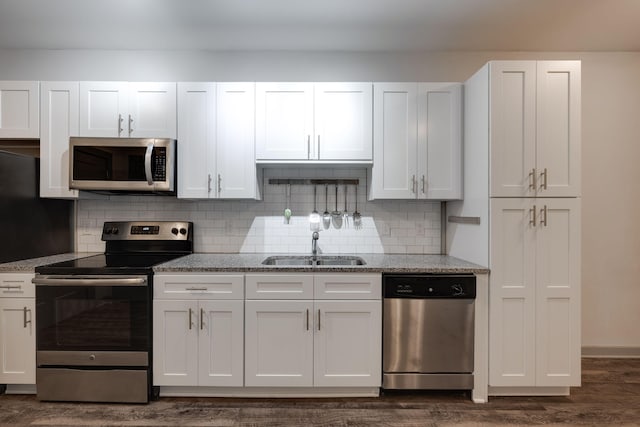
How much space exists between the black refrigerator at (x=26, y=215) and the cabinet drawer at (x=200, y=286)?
112cm


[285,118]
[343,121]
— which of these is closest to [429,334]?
[343,121]

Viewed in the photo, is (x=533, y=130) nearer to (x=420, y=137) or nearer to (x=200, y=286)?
(x=420, y=137)

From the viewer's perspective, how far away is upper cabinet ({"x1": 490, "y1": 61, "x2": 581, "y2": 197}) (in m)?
2.30

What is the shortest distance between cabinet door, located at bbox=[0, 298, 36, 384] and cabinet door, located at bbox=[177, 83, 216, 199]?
1243mm

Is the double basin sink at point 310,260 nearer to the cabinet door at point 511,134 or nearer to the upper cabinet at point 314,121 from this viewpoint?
the upper cabinet at point 314,121

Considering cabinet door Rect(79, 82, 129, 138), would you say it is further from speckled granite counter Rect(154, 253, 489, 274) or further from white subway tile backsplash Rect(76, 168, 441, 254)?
speckled granite counter Rect(154, 253, 489, 274)

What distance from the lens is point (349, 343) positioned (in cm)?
235

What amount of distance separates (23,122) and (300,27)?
2211 millimetres

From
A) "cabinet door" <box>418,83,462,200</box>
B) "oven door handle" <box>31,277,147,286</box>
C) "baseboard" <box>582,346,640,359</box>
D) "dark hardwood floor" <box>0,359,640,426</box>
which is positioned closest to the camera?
"dark hardwood floor" <box>0,359,640,426</box>

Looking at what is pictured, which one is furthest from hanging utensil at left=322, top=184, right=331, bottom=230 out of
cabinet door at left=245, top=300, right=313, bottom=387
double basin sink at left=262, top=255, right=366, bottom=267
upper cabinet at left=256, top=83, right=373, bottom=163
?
cabinet door at left=245, top=300, right=313, bottom=387

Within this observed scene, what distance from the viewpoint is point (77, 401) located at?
7.58 feet

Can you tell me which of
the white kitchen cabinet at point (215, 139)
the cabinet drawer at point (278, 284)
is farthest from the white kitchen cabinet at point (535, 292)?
the white kitchen cabinet at point (215, 139)

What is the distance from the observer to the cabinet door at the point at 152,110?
8.87 feet

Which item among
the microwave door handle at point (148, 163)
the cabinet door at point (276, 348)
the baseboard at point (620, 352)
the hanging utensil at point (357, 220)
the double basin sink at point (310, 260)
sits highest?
the microwave door handle at point (148, 163)
